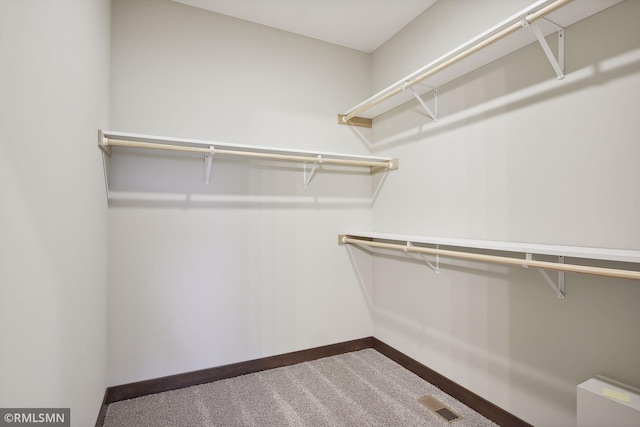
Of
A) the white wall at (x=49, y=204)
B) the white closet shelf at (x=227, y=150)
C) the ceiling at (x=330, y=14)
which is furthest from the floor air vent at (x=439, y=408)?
the ceiling at (x=330, y=14)

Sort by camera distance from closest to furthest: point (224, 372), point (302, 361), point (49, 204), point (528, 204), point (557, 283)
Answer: point (49, 204), point (557, 283), point (528, 204), point (224, 372), point (302, 361)

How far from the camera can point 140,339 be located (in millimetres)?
2068

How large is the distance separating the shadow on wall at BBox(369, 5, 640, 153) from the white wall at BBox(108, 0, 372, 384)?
762mm

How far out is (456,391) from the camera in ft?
6.61

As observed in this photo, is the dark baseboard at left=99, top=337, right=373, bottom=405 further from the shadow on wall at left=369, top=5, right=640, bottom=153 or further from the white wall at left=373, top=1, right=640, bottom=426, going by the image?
the shadow on wall at left=369, top=5, right=640, bottom=153

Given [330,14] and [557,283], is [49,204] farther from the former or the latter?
[330,14]

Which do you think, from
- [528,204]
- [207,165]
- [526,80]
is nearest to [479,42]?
[526,80]

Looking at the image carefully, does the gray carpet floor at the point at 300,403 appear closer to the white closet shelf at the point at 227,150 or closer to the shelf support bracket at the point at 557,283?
the shelf support bracket at the point at 557,283

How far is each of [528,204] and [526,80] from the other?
63 centimetres

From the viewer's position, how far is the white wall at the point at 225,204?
6.75ft

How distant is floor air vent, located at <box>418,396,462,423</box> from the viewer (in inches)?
71.3

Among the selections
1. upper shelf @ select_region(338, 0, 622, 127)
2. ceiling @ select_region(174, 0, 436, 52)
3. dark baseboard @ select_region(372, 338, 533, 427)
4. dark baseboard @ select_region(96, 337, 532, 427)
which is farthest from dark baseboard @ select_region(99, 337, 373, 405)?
ceiling @ select_region(174, 0, 436, 52)

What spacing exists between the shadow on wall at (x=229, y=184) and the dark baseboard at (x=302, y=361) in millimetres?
1129

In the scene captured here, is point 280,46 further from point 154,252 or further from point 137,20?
point 154,252
